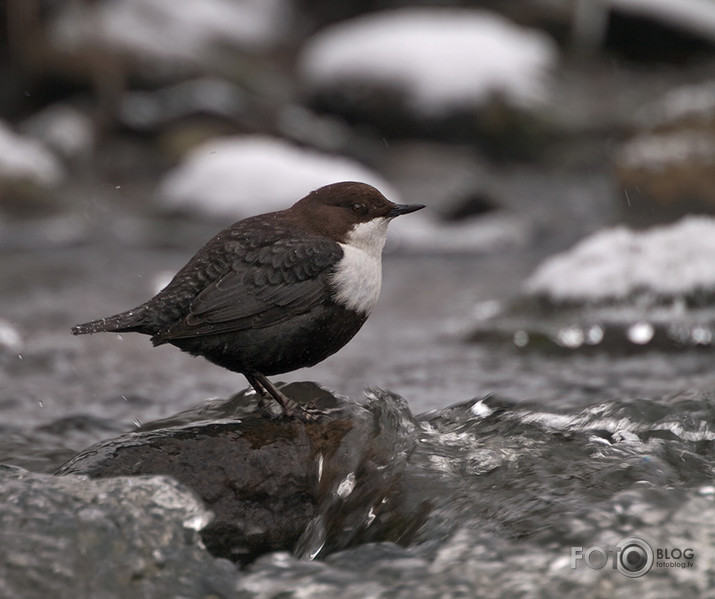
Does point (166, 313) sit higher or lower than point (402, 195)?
higher

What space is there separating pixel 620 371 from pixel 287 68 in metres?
10.4

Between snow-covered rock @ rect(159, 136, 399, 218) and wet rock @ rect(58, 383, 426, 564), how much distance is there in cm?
517

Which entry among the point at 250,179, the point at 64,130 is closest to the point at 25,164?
the point at 64,130

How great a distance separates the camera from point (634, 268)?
20.5ft

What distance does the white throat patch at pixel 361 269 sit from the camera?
11.4ft

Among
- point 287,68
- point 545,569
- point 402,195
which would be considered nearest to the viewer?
point 545,569

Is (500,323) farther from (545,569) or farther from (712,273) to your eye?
(545,569)

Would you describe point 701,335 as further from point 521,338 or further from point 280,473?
point 280,473

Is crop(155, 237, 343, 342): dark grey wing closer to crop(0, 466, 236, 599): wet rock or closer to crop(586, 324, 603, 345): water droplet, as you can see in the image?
crop(0, 466, 236, 599): wet rock

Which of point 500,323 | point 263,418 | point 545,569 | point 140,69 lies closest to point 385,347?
point 500,323

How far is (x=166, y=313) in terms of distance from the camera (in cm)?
347

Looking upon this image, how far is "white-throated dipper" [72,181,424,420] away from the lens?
3451 mm

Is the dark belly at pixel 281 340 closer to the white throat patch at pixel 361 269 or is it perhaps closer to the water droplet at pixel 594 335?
the white throat patch at pixel 361 269

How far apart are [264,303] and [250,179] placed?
565 cm
